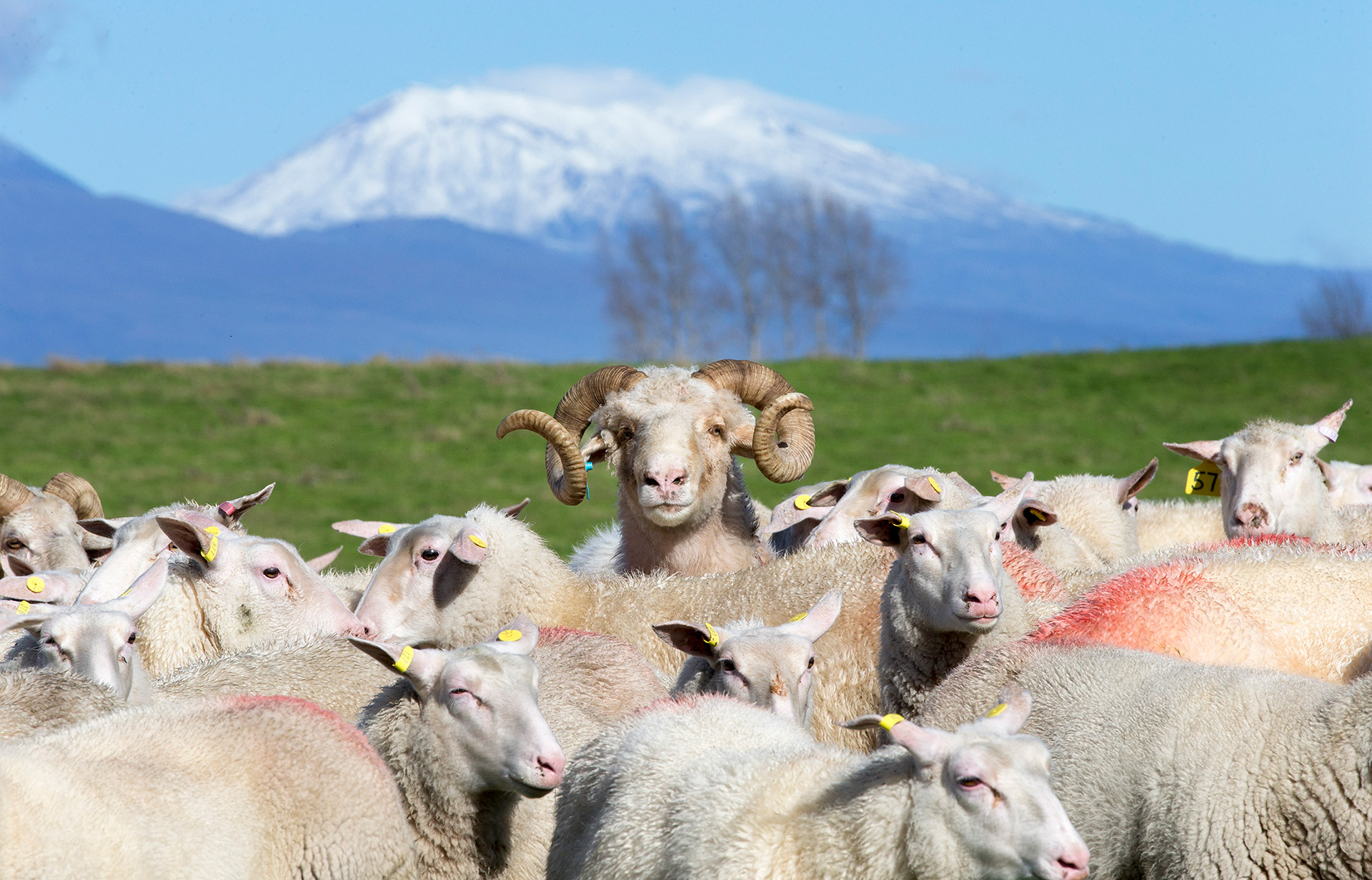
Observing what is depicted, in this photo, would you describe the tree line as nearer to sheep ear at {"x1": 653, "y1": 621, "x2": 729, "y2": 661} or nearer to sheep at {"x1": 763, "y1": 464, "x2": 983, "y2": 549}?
sheep at {"x1": 763, "y1": 464, "x2": 983, "y2": 549}

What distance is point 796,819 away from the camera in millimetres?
3693

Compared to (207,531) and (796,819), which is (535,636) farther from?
(207,531)

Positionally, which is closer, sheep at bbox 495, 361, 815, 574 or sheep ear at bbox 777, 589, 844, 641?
sheep ear at bbox 777, 589, 844, 641

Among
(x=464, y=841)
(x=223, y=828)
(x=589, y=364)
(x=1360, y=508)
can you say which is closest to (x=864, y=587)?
(x=464, y=841)

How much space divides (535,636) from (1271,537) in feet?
11.0

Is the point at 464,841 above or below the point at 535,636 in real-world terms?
below

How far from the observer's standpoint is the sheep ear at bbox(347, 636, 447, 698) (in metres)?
4.40

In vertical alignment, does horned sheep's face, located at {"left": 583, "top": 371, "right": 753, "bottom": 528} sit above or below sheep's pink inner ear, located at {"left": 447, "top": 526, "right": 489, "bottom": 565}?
above

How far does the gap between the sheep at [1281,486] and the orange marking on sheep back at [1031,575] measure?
6.08 feet

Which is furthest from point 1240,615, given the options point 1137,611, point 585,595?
point 585,595

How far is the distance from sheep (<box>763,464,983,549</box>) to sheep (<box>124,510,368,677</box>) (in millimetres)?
2181

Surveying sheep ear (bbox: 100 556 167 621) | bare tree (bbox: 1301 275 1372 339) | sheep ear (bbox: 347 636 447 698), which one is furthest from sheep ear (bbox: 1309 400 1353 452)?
bare tree (bbox: 1301 275 1372 339)

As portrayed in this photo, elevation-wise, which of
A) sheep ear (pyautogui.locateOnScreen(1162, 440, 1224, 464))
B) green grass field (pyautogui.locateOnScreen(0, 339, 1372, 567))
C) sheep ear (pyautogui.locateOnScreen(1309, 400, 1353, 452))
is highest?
sheep ear (pyautogui.locateOnScreen(1309, 400, 1353, 452))

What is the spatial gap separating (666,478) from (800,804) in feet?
10.6
